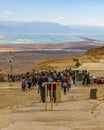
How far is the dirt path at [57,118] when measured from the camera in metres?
15.7

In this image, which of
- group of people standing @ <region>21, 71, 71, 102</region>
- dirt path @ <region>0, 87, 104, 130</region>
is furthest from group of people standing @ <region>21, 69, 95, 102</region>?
dirt path @ <region>0, 87, 104, 130</region>

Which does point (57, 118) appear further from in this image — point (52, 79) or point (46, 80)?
point (52, 79)

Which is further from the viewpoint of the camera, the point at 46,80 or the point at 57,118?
the point at 46,80

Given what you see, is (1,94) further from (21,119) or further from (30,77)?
(21,119)

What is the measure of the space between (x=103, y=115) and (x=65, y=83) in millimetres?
11527

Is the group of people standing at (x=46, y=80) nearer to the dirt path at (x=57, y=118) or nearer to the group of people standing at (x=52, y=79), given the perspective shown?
the group of people standing at (x=52, y=79)

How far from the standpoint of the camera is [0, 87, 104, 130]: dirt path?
15.7 metres

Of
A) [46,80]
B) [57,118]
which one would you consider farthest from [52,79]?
[57,118]

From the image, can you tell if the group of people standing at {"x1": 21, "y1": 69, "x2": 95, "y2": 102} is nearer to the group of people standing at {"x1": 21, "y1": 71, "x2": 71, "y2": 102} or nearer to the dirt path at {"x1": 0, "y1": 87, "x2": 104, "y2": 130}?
the group of people standing at {"x1": 21, "y1": 71, "x2": 71, "y2": 102}

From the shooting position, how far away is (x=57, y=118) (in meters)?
17.5

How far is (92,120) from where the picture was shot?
16.8 meters

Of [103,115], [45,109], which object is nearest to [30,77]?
[45,109]

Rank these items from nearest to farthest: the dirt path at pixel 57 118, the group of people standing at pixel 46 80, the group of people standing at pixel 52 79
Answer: the dirt path at pixel 57 118
the group of people standing at pixel 46 80
the group of people standing at pixel 52 79

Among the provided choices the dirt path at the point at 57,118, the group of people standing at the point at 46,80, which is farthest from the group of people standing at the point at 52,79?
the dirt path at the point at 57,118
